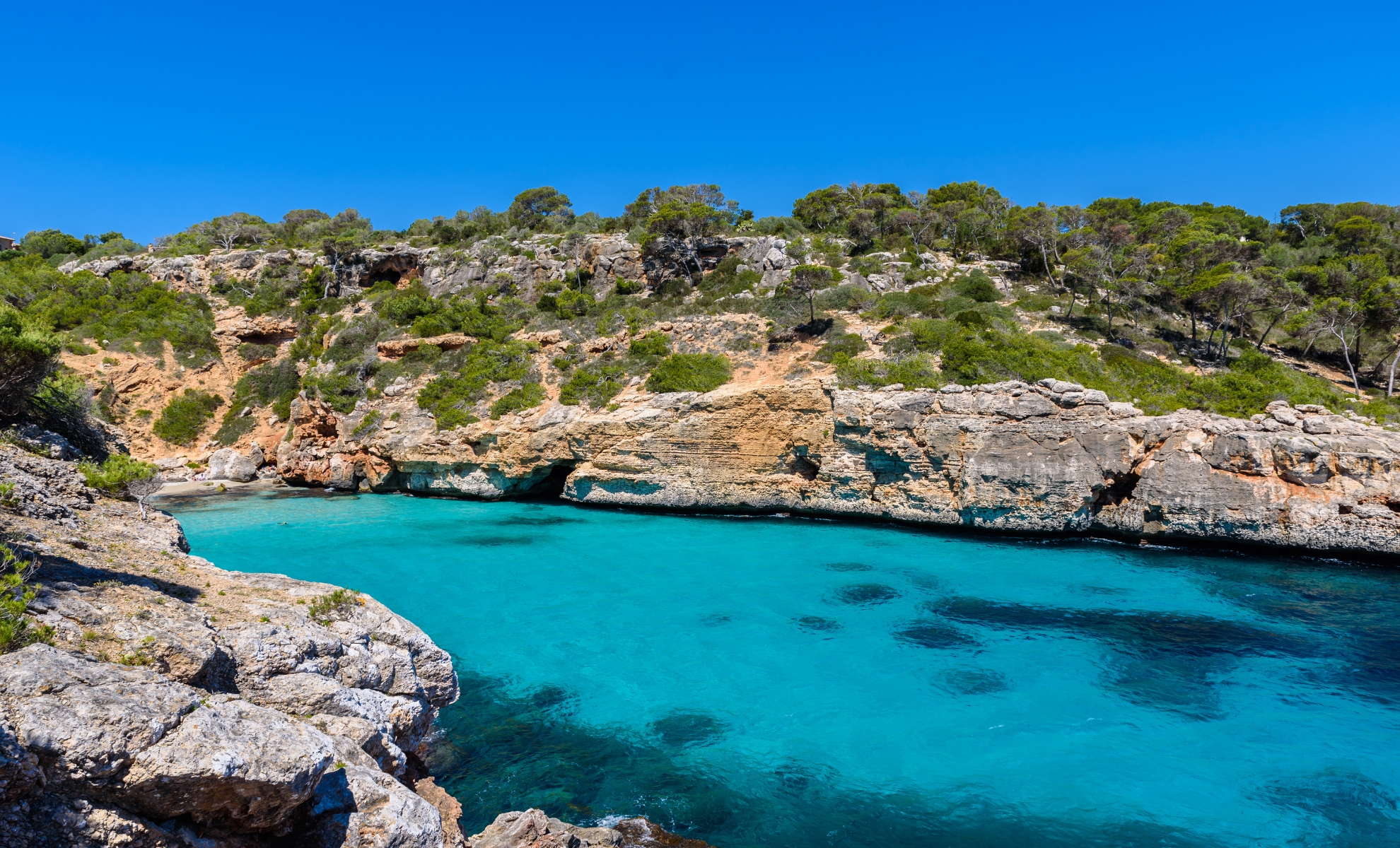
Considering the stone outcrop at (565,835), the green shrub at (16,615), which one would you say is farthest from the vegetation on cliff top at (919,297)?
the green shrub at (16,615)

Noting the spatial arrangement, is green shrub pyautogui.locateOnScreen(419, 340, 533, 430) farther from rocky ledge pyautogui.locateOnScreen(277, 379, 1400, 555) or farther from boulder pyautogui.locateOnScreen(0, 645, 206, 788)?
boulder pyautogui.locateOnScreen(0, 645, 206, 788)

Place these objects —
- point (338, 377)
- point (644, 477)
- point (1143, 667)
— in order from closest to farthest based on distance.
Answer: point (1143, 667) → point (644, 477) → point (338, 377)

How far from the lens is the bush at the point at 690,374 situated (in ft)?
76.0

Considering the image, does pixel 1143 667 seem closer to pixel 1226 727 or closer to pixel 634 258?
pixel 1226 727

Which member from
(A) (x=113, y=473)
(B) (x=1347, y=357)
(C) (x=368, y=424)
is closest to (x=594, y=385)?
(C) (x=368, y=424)

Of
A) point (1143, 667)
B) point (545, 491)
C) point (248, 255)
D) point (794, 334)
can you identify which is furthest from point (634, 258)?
point (1143, 667)

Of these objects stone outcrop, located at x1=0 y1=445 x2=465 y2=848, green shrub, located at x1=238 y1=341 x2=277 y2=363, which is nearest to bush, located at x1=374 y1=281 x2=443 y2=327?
green shrub, located at x1=238 y1=341 x2=277 y2=363

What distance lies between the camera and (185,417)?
3092cm

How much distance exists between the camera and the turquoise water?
6.99 m

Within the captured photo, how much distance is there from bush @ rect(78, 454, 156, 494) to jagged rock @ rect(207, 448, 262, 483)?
20.4 m

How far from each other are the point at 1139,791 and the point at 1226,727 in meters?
2.38

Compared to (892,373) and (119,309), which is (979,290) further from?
(119,309)

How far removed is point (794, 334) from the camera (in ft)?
85.0

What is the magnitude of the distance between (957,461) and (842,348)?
6.70m
